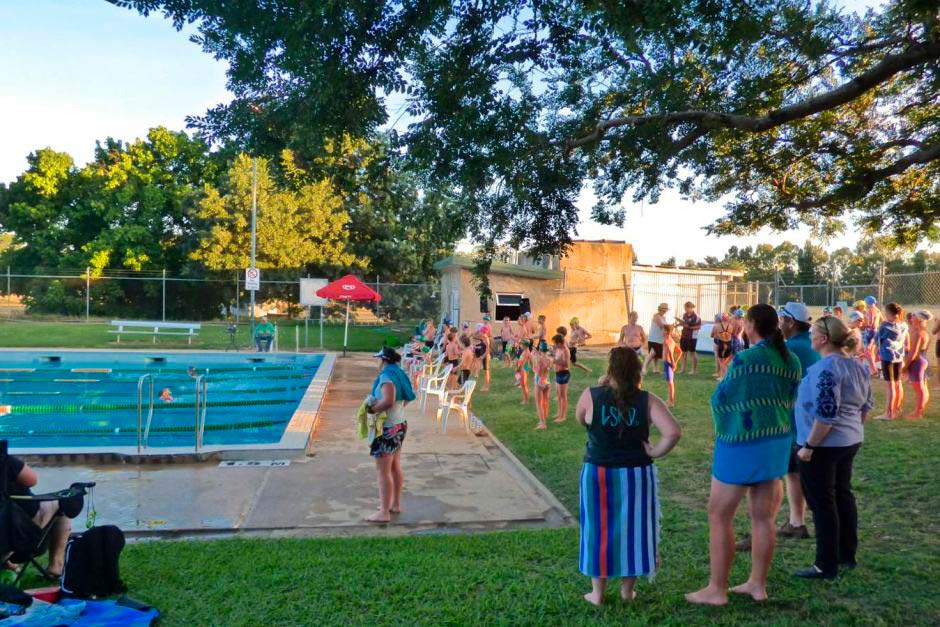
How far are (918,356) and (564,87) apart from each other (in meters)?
6.90

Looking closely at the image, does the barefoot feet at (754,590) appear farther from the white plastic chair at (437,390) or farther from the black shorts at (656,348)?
the black shorts at (656,348)

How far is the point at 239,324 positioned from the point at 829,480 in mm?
34754

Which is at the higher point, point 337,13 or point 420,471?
point 337,13

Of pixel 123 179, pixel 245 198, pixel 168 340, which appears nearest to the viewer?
pixel 168 340

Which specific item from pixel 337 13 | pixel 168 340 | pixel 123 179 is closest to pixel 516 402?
pixel 337 13

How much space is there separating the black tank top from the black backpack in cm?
299

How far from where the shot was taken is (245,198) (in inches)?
1414

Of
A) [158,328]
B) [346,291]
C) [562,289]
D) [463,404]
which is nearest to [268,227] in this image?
[158,328]

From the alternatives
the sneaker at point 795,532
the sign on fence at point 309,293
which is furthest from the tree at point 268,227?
the sneaker at point 795,532

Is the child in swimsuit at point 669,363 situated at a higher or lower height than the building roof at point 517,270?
lower

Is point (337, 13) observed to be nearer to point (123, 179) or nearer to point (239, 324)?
point (239, 324)

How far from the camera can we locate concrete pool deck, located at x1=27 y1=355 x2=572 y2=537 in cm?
591

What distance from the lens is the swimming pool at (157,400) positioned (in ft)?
37.4

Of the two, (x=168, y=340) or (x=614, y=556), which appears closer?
(x=614, y=556)
